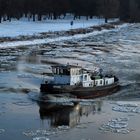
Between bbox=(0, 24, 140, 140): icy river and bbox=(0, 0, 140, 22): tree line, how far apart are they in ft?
161

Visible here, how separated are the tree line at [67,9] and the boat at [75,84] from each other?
6749cm

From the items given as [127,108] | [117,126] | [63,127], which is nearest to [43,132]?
[63,127]

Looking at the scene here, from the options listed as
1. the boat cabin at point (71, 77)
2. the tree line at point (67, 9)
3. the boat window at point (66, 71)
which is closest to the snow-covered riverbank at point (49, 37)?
the tree line at point (67, 9)

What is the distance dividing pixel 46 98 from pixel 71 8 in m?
112

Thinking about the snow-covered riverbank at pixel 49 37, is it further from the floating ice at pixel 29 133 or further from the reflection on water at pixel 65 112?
the floating ice at pixel 29 133

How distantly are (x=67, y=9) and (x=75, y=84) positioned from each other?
107 metres

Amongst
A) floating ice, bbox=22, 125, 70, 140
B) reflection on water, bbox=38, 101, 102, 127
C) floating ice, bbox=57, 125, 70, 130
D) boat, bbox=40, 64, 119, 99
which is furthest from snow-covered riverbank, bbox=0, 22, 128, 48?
floating ice, bbox=22, 125, 70, 140

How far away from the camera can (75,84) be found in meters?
41.7

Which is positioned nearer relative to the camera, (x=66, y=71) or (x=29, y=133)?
(x=29, y=133)

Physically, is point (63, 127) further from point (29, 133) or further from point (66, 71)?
point (66, 71)

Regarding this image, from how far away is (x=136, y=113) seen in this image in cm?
3434

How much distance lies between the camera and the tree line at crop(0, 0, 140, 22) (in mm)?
117969

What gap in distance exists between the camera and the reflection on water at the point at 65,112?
3192cm

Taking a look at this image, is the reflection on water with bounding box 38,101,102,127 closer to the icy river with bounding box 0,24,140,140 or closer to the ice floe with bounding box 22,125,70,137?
the icy river with bounding box 0,24,140,140
